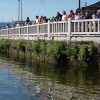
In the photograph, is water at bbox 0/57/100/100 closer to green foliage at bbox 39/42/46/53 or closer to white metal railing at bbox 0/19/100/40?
white metal railing at bbox 0/19/100/40

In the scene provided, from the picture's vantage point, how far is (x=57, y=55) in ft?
50.5

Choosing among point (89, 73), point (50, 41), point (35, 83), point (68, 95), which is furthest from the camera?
point (50, 41)

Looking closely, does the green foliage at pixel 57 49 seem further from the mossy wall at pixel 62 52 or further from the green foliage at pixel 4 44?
the green foliage at pixel 4 44

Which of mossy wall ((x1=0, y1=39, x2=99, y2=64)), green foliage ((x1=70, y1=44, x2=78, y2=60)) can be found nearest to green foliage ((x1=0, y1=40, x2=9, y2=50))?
mossy wall ((x1=0, y1=39, x2=99, y2=64))

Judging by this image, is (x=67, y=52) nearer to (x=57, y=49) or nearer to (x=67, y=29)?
(x=57, y=49)

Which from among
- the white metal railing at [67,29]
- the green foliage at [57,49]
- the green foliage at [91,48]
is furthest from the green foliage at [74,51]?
the green foliage at [57,49]

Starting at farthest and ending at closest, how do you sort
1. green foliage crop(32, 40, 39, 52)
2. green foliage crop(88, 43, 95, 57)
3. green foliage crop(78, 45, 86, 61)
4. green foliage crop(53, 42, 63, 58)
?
green foliage crop(32, 40, 39, 52), green foliage crop(53, 42, 63, 58), green foliage crop(78, 45, 86, 61), green foliage crop(88, 43, 95, 57)

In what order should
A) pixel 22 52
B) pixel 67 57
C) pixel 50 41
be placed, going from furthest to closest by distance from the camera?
pixel 22 52 < pixel 50 41 < pixel 67 57

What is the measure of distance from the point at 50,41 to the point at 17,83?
7.49 metres

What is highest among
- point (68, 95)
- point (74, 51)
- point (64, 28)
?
point (64, 28)

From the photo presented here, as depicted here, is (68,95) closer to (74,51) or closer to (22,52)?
(74,51)

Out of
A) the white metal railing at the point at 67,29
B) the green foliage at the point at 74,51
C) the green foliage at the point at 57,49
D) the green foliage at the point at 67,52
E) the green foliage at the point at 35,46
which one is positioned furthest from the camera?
the green foliage at the point at 35,46

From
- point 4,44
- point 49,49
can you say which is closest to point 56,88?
point 49,49

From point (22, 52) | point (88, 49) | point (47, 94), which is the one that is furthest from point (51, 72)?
point (22, 52)
